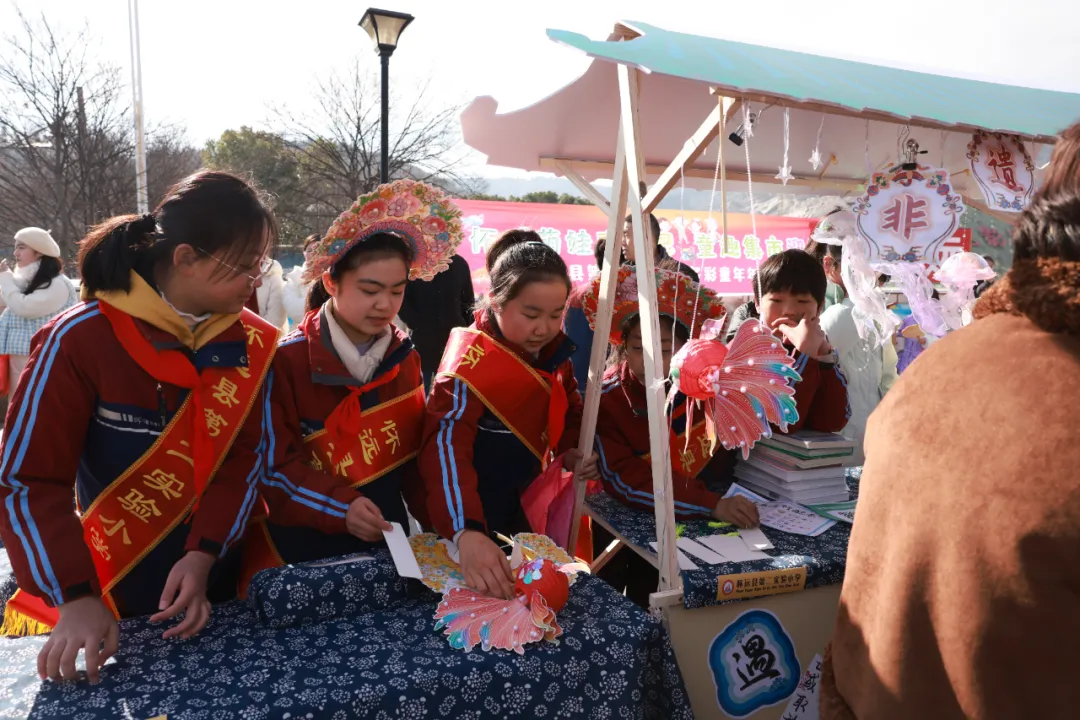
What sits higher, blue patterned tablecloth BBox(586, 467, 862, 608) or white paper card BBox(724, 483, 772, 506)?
white paper card BBox(724, 483, 772, 506)

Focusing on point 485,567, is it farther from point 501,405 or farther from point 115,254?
point 115,254

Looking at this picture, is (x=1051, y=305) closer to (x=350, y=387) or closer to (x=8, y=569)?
(x=350, y=387)

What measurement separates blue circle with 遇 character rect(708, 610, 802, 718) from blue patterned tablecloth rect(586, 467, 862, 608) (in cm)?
12

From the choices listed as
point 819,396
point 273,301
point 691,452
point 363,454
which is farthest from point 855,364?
point 273,301

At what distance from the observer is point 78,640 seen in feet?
3.81

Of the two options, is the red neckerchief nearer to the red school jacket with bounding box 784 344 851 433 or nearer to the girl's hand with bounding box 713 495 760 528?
the girl's hand with bounding box 713 495 760 528

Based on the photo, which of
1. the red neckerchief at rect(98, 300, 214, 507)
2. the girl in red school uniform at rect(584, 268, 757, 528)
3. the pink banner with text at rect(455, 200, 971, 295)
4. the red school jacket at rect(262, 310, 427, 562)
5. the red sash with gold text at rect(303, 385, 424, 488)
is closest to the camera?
the red neckerchief at rect(98, 300, 214, 507)

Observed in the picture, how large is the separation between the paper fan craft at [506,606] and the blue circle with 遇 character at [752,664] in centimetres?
45

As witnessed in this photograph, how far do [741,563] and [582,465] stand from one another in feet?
1.74

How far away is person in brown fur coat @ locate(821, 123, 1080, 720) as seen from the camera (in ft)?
2.79

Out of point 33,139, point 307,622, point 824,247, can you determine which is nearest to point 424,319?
point 824,247

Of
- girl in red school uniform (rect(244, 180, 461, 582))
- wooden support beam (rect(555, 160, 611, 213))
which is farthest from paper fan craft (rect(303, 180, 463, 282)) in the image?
wooden support beam (rect(555, 160, 611, 213))

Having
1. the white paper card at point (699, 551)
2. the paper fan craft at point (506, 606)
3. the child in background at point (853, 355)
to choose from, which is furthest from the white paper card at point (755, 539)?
the child in background at point (853, 355)

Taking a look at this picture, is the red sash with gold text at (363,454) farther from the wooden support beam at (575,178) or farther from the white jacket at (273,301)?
the white jacket at (273,301)
